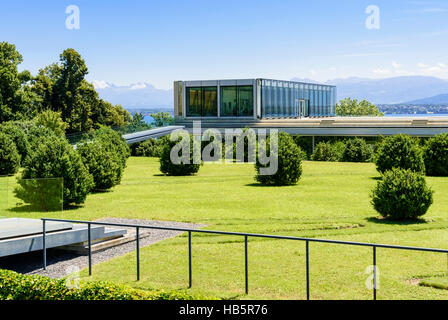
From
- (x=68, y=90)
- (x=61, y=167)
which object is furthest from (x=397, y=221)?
(x=68, y=90)

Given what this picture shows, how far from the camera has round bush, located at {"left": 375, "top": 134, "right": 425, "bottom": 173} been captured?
26609mm

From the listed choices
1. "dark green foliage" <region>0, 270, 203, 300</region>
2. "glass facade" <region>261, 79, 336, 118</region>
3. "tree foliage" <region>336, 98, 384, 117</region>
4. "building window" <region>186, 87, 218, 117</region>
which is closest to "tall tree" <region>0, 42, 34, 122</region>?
"building window" <region>186, 87, 218, 117</region>

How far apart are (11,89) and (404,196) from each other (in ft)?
152

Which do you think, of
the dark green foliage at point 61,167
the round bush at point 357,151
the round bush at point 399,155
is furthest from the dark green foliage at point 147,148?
the dark green foliage at point 61,167

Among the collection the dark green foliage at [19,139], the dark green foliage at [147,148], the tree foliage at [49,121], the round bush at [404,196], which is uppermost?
the tree foliage at [49,121]

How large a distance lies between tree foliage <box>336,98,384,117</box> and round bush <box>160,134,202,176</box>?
6869cm

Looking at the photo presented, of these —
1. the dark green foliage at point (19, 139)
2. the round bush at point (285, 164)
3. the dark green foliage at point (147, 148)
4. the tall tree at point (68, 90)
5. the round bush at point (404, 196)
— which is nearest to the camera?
the round bush at point (404, 196)

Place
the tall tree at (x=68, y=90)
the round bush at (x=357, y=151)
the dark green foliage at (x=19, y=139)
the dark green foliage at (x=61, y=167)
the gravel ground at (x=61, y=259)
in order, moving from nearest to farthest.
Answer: the gravel ground at (x=61, y=259)
the dark green foliage at (x=61, y=167)
the dark green foliage at (x=19, y=139)
the round bush at (x=357, y=151)
the tall tree at (x=68, y=90)

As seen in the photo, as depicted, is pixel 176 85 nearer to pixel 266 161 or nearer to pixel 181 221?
pixel 266 161

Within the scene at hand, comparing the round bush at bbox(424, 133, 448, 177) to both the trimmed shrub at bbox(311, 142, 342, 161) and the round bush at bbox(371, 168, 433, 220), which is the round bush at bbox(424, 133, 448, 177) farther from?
the round bush at bbox(371, 168, 433, 220)

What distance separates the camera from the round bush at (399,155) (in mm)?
26609

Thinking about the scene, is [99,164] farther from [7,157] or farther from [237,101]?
[237,101]

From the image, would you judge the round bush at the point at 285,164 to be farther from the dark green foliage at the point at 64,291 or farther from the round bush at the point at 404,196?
the dark green foliage at the point at 64,291

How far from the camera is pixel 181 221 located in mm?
17531
